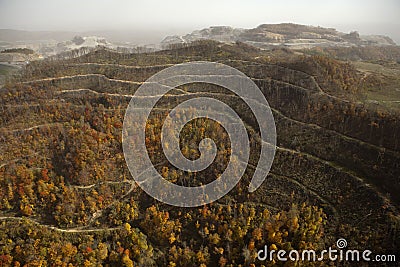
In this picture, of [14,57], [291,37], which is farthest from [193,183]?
[291,37]

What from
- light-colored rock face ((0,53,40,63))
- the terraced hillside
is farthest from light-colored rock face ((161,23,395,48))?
the terraced hillside

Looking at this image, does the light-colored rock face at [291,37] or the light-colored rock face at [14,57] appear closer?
the light-colored rock face at [14,57]

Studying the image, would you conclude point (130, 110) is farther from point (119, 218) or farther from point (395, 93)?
point (395, 93)

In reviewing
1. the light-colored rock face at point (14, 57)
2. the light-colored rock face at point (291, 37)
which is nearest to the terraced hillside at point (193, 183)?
the light-colored rock face at point (14, 57)

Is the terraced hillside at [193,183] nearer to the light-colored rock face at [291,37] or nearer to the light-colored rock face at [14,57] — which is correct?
the light-colored rock face at [14,57]

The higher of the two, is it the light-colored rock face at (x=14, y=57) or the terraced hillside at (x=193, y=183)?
the light-colored rock face at (x=14, y=57)

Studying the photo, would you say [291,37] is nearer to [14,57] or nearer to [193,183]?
[14,57]

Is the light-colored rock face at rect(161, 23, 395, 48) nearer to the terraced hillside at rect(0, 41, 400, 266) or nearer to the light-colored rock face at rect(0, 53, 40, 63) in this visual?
the light-colored rock face at rect(0, 53, 40, 63)
